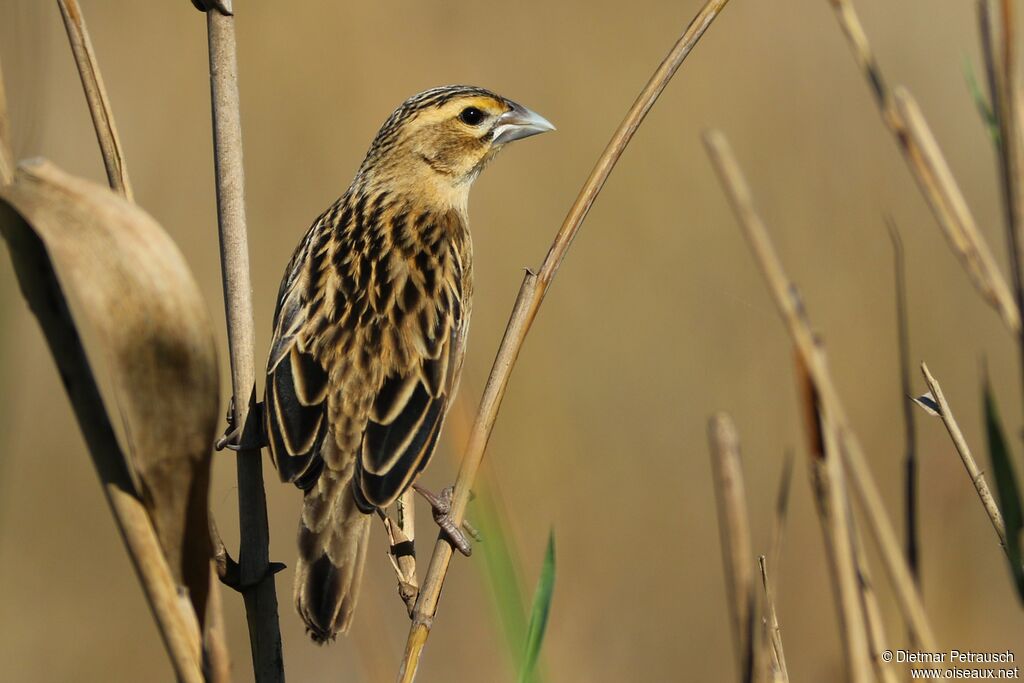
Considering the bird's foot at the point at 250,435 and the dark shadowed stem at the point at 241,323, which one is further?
the bird's foot at the point at 250,435

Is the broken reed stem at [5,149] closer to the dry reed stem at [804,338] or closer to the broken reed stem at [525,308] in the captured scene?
the broken reed stem at [525,308]

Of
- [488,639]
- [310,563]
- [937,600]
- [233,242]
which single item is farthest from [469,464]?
[488,639]

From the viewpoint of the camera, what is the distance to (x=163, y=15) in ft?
23.0

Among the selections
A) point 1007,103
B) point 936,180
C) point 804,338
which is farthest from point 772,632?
point 1007,103

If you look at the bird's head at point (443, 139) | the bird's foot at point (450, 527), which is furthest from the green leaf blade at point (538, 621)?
the bird's head at point (443, 139)

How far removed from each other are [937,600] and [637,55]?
4.39 m

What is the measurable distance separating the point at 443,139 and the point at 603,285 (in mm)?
2487

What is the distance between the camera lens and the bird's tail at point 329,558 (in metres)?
2.47

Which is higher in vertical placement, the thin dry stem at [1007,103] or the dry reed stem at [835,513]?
the thin dry stem at [1007,103]

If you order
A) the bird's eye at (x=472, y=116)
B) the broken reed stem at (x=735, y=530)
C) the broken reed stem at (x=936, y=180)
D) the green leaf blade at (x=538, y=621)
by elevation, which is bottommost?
the green leaf blade at (x=538, y=621)

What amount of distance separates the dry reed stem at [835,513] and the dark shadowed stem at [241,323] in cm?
104

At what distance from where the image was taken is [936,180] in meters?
1.93

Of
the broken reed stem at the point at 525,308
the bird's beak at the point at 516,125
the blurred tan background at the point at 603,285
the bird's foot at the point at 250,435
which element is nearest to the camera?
the broken reed stem at the point at 525,308

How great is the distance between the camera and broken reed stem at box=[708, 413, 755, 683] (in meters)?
1.76
